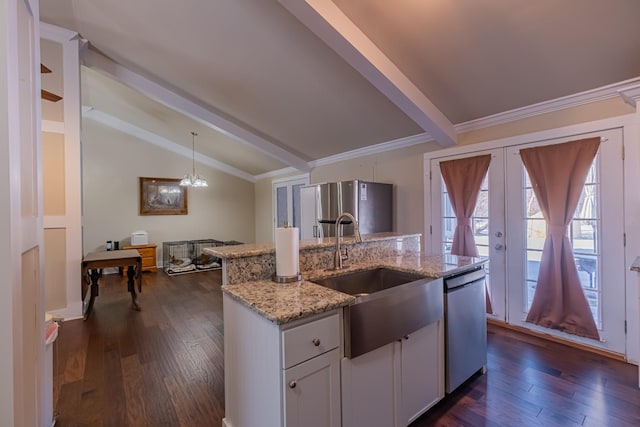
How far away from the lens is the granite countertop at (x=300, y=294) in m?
1.16

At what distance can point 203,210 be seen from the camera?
7.06 meters

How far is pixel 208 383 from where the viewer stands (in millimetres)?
2086

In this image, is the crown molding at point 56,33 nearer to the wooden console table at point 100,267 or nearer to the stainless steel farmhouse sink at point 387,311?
the wooden console table at point 100,267

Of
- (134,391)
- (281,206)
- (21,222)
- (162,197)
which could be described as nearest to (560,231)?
(21,222)

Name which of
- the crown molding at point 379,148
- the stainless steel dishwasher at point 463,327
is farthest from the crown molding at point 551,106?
the stainless steel dishwasher at point 463,327

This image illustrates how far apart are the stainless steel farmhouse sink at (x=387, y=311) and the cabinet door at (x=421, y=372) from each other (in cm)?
10

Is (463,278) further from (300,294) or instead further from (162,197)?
(162,197)

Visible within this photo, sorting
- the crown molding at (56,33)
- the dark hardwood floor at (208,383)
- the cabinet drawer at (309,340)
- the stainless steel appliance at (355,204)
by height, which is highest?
the crown molding at (56,33)

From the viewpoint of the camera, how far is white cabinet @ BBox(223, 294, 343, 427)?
1.12 meters

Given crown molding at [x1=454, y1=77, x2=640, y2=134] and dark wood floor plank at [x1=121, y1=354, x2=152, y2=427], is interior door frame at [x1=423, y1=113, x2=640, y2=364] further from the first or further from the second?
dark wood floor plank at [x1=121, y1=354, x2=152, y2=427]

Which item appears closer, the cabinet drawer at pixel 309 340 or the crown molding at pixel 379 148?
the cabinet drawer at pixel 309 340

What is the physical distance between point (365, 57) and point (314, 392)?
2333mm

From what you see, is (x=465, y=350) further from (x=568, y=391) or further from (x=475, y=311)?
(x=568, y=391)

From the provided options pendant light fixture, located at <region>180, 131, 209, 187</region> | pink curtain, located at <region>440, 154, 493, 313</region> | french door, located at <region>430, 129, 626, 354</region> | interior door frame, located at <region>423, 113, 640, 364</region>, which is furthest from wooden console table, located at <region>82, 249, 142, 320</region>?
interior door frame, located at <region>423, 113, 640, 364</region>
